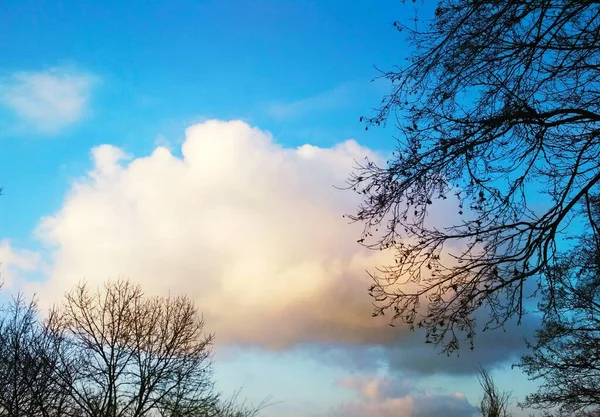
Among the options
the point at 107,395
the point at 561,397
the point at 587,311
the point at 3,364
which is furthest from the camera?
the point at 107,395

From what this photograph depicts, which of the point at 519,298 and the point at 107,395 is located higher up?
the point at 107,395

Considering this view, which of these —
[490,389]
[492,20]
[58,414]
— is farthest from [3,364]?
[492,20]

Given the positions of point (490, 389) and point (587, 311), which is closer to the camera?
point (587, 311)

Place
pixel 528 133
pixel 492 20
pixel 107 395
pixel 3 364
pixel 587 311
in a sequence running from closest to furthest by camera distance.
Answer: pixel 492 20, pixel 528 133, pixel 587 311, pixel 3 364, pixel 107 395

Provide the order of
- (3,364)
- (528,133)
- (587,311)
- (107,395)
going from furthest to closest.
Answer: (107,395)
(3,364)
(587,311)
(528,133)

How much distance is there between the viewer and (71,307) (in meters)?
23.5

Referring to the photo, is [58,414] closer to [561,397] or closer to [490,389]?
[490,389]

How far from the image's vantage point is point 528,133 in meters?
6.22

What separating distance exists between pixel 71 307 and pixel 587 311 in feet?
60.7

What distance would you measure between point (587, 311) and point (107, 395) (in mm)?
16958

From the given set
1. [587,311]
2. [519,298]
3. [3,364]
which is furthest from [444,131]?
[3,364]

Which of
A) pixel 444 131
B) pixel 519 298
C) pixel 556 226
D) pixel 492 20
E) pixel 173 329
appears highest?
pixel 173 329

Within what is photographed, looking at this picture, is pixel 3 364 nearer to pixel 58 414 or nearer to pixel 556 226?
pixel 58 414

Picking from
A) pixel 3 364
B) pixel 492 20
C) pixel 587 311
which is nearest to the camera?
pixel 492 20
